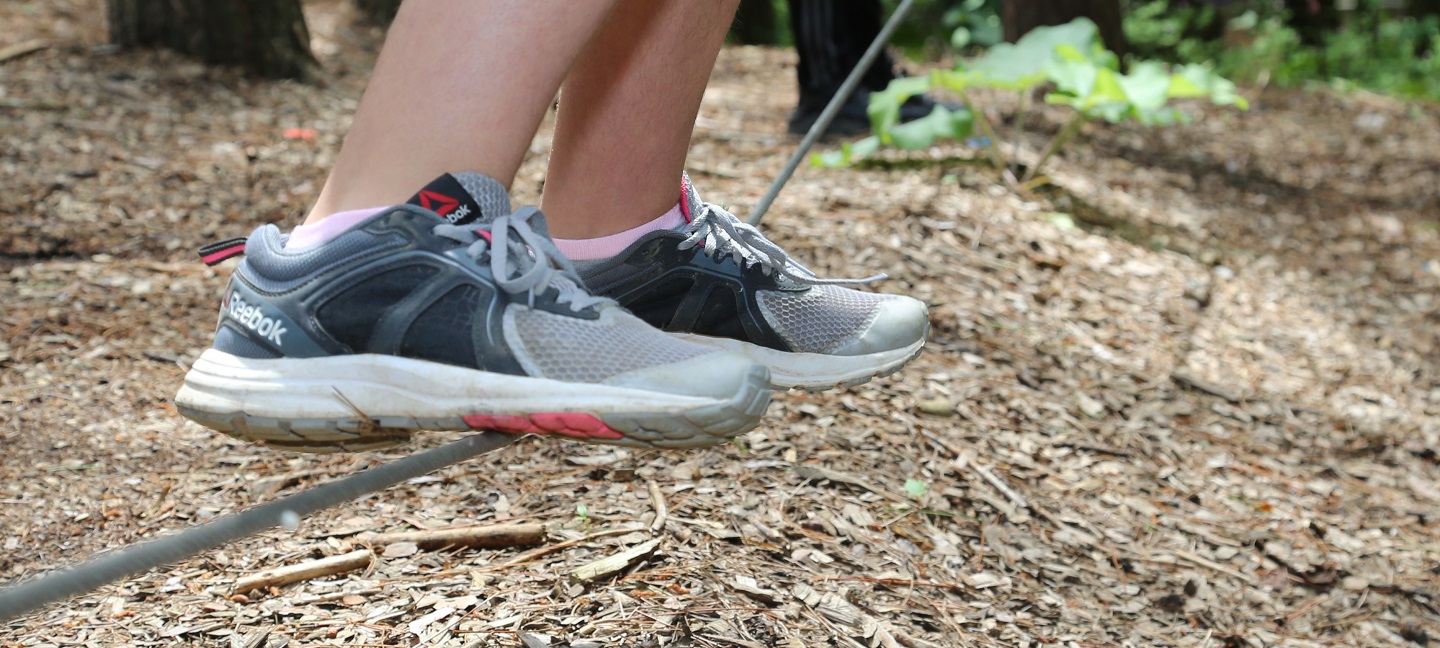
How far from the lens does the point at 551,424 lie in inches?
37.7

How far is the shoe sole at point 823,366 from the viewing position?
124 cm

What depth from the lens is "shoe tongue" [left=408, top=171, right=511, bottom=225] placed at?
0.97 m

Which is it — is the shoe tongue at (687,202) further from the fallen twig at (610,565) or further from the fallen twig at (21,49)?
the fallen twig at (21,49)

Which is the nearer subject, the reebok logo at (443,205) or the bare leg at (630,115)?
the reebok logo at (443,205)

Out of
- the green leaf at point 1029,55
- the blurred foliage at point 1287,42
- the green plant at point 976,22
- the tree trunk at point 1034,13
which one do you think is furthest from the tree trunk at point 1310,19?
the green leaf at point 1029,55

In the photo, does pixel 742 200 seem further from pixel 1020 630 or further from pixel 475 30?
pixel 475 30

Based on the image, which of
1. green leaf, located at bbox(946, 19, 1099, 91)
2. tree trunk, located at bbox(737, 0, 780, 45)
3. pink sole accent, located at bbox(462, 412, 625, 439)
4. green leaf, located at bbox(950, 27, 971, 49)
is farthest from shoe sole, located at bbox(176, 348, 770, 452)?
tree trunk, located at bbox(737, 0, 780, 45)

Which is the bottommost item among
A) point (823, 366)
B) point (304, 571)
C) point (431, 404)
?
point (304, 571)

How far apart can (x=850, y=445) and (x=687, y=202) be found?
2.02 feet

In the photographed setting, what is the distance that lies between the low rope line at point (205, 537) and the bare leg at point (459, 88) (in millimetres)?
247

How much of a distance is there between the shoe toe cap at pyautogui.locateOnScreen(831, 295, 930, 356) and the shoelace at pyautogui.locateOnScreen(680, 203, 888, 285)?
0.05m

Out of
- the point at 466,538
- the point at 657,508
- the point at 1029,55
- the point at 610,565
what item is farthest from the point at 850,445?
the point at 1029,55

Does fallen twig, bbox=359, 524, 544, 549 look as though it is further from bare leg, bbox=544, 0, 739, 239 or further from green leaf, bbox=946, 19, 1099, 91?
green leaf, bbox=946, 19, 1099, 91

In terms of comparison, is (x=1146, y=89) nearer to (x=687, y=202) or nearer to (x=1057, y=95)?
(x=1057, y=95)
